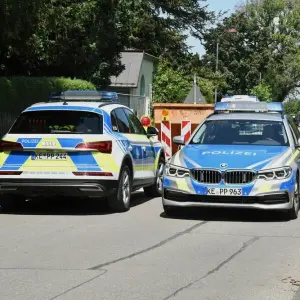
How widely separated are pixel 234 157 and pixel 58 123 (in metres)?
2.85

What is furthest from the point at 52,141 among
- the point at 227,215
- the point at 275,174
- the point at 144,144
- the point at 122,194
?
the point at 275,174

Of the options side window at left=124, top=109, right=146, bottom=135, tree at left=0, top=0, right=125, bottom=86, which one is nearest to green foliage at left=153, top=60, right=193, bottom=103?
tree at left=0, top=0, right=125, bottom=86

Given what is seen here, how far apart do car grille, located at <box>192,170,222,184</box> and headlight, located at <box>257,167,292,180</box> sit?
1.93 ft

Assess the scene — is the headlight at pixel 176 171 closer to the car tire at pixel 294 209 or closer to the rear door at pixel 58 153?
the rear door at pixel 58 153

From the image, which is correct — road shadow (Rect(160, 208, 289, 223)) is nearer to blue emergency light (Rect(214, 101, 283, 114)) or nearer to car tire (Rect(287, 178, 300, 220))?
car tire (Rect(287, 178, 300, 220))

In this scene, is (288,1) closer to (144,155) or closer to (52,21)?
(52,21)

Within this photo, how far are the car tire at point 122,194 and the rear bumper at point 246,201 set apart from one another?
116 centimetres

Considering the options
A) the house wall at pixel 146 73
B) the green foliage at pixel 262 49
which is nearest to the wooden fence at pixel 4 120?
the house wall at pixel 146 73

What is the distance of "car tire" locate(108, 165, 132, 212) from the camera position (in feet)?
37.3

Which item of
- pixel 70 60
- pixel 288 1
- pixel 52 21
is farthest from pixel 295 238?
pixel 288 1

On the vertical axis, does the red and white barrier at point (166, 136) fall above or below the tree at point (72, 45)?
below

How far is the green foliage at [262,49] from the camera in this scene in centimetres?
7638

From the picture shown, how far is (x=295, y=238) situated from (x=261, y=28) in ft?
247

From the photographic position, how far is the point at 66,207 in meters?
12.5
